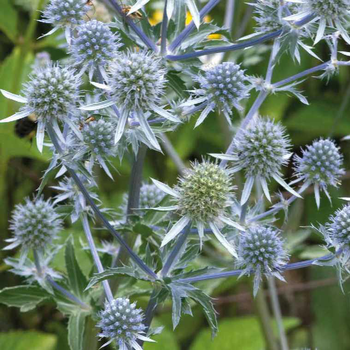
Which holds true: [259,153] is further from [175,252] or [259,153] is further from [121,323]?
[121,323]

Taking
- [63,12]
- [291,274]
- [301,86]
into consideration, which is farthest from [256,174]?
[291,274]

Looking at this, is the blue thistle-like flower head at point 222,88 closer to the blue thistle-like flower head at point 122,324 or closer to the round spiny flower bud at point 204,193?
the round spiny flower bud at point 204,193

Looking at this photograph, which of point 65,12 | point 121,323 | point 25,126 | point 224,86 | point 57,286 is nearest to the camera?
point 121,323

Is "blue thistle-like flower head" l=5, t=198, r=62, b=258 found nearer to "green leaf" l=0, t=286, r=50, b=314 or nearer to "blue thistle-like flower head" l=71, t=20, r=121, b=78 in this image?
"green leaf" l=0, t=286, r=50, b=314

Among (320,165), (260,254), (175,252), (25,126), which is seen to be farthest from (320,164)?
(25,126)

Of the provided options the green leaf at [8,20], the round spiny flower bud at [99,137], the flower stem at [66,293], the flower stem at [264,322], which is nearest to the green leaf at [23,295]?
the flower stem at [66,293]

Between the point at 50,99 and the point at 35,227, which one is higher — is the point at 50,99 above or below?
above
